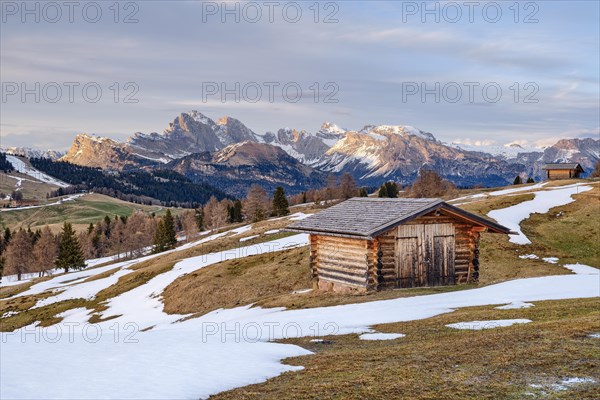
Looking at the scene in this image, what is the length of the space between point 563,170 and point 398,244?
409 ft

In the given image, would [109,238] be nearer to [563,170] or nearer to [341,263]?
[563,170]

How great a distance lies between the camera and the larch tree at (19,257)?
128375mm

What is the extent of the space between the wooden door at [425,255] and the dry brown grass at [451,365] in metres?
14.4

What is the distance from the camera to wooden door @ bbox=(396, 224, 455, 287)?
3375 centimetres

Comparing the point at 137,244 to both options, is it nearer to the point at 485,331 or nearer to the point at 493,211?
the point at 493,211

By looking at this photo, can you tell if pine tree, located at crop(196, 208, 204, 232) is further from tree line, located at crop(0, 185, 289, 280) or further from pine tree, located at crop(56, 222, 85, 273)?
pine tree, located at crop(56, 222, 85, 273)

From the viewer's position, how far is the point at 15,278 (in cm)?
13838

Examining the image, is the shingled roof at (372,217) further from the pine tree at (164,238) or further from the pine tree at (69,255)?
the pine tree at (164,238)

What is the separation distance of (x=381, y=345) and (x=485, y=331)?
3.79m

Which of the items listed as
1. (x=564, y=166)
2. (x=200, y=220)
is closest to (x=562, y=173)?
(x=564, y=166)

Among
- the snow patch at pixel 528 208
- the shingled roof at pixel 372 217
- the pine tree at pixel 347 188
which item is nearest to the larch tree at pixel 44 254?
the pine tree at pixel 347 188

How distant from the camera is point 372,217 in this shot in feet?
113

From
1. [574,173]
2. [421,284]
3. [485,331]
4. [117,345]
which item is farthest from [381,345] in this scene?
[574,173]

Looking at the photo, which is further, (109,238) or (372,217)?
(109,238)
